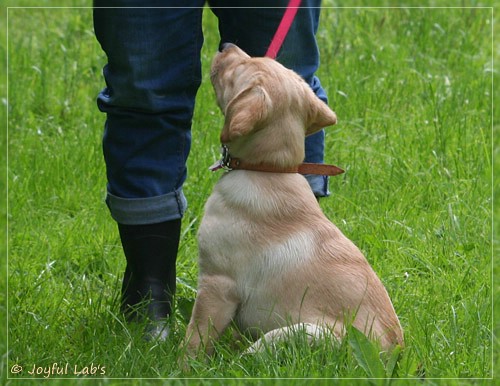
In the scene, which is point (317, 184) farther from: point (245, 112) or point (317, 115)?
point (245, 112)

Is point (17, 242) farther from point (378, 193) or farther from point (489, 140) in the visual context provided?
point (489, 140)

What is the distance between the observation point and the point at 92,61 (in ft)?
20.8

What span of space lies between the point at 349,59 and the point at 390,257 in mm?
2158

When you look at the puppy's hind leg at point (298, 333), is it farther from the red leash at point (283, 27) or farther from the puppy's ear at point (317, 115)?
the red leash at point (283, 27)

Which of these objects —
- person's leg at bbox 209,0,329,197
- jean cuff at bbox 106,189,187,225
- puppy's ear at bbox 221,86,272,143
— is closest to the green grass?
jean cuff at bbox 106,189,187,225

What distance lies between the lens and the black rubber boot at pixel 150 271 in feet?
12.6

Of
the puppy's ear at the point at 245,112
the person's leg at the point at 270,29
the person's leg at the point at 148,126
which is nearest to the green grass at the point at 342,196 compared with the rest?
the person's leg at the point at 148,126

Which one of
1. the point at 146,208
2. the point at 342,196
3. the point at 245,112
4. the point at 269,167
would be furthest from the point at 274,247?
the point at 342,196

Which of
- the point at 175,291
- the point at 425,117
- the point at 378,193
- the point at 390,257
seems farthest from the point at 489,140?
the point at 175,291

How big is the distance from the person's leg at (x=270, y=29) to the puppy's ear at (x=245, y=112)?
0.47 m

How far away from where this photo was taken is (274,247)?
132 inches

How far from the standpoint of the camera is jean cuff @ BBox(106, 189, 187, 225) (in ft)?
12.4

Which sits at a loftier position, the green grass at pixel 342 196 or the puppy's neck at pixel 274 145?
the puppy's neck at pixel 274 145

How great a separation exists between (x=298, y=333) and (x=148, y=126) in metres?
0.96
